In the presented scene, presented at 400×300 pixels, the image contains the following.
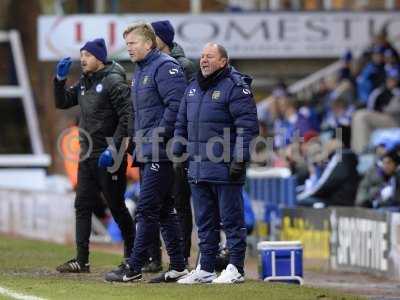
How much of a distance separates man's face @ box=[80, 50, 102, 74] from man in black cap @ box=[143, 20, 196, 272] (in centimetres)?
63

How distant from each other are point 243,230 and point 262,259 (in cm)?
162

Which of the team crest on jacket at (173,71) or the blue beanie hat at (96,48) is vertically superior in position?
the blue beanie hat at (96,48)

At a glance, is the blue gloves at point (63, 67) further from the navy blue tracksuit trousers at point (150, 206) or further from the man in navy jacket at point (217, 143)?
the man in navy jacket at point (217, 143)

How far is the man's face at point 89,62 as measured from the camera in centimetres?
1287

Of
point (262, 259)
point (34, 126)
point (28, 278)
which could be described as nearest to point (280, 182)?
point (262, 259)

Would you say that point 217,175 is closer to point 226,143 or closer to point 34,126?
point 226,143

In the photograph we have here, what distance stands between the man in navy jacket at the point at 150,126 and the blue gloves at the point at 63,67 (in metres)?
0.83

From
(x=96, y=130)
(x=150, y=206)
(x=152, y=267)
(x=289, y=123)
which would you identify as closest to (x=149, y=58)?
(x=96, y=130)

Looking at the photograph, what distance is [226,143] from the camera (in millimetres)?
11547

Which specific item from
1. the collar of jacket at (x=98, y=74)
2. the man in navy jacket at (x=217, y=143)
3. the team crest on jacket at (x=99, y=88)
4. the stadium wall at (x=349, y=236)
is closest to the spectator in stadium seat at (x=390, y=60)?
the stadium wall at (x=349, y=236)

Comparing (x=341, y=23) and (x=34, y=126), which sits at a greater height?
(x=341, y=23)

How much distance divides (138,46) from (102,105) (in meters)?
1.04

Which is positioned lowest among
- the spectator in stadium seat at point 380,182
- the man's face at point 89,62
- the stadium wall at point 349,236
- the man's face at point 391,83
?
the stadium wall at point 349,236

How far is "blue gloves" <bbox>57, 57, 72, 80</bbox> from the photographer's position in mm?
12609
